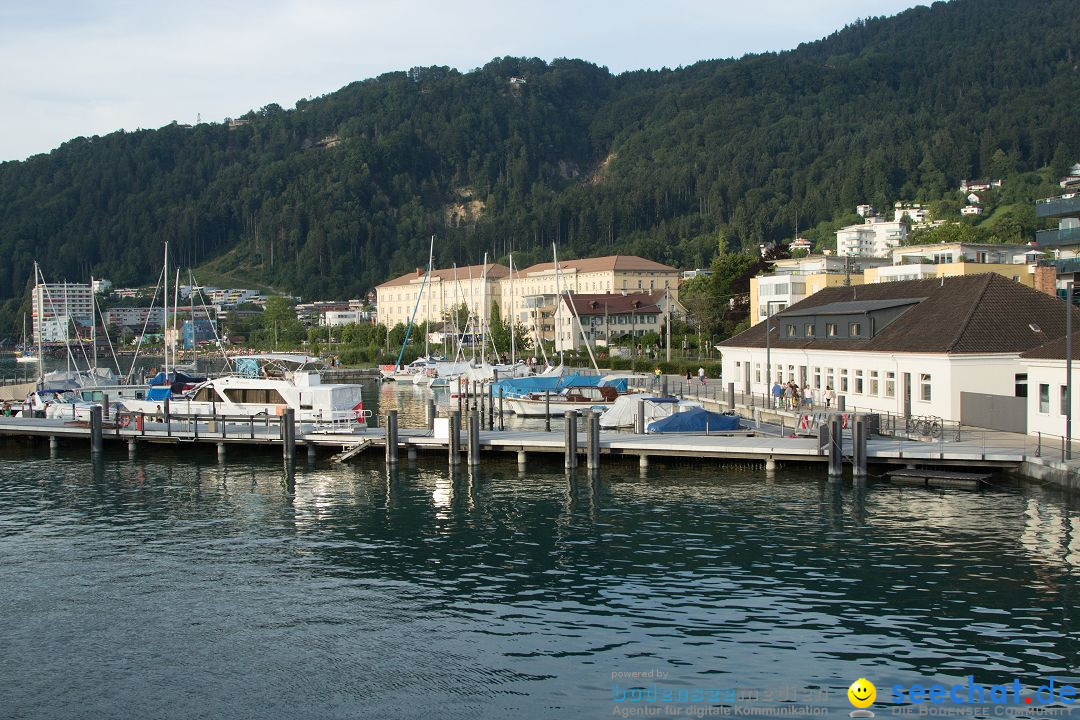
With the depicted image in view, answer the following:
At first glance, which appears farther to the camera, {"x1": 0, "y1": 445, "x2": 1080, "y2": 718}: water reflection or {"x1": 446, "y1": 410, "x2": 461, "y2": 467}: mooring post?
{"x1": 446, "y1": 410, "x2": 461, "y2": 467}: mooring post

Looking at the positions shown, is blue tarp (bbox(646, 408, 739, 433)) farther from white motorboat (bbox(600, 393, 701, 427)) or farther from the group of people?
the group of people

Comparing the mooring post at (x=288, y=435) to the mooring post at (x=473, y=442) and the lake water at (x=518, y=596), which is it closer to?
the lake water at (x=518, y=596)

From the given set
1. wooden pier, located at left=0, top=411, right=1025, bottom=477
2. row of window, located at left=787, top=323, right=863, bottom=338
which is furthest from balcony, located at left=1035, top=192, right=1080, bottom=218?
wooden pier, located at left=0, top=411, right=1025, bottom=477

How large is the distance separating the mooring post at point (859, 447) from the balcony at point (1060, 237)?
40268 mm

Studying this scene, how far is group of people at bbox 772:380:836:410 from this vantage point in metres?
53.8

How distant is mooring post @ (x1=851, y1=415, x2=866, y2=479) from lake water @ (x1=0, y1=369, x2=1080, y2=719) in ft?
4.09

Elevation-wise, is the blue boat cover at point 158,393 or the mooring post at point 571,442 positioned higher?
the blue boat cover at point 158,393

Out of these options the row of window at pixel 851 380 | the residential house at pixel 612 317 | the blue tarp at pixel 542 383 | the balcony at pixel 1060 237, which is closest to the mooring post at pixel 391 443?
the row of window at pixel 851 380

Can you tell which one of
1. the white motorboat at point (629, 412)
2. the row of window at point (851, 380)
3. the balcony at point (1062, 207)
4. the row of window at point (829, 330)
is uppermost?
the balcony at point (1062, 207)

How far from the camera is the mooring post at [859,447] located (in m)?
38.4

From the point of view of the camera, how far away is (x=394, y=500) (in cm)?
3834

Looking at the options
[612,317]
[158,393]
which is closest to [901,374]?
[158,393]

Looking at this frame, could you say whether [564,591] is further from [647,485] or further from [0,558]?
[0,558]

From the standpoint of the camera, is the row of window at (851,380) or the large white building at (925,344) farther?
the row of window at (851,380)
